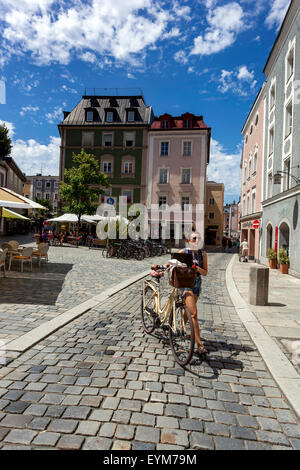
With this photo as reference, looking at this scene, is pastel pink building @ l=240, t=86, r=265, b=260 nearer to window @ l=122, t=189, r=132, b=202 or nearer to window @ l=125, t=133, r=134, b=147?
window @ l=125, t=133, r=134, b=147

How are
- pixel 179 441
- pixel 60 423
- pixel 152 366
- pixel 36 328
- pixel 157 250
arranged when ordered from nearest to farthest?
pixel 179 441, pixel 60 423, pixel 152 366, pixel 36 328, pixel 157 250

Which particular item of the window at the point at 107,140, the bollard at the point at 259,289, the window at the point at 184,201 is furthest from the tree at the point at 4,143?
the bollard at the point at 259,289

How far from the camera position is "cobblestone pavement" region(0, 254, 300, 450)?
2.31 metres

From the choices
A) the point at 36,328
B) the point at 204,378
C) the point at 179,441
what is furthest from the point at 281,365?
the point at 36,328

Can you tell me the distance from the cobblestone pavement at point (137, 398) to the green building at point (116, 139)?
1277 inches

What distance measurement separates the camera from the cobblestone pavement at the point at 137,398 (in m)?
2.31

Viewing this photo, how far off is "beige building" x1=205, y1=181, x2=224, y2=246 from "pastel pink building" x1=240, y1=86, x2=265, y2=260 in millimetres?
19595

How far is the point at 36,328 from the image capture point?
15.2 ft

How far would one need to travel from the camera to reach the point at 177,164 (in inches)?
1395

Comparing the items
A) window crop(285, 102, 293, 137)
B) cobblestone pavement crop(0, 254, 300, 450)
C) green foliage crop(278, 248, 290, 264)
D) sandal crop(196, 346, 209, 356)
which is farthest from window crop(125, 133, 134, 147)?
sandal crop(196, 346, 209, 356)

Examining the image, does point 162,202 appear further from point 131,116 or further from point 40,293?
point 40,293
